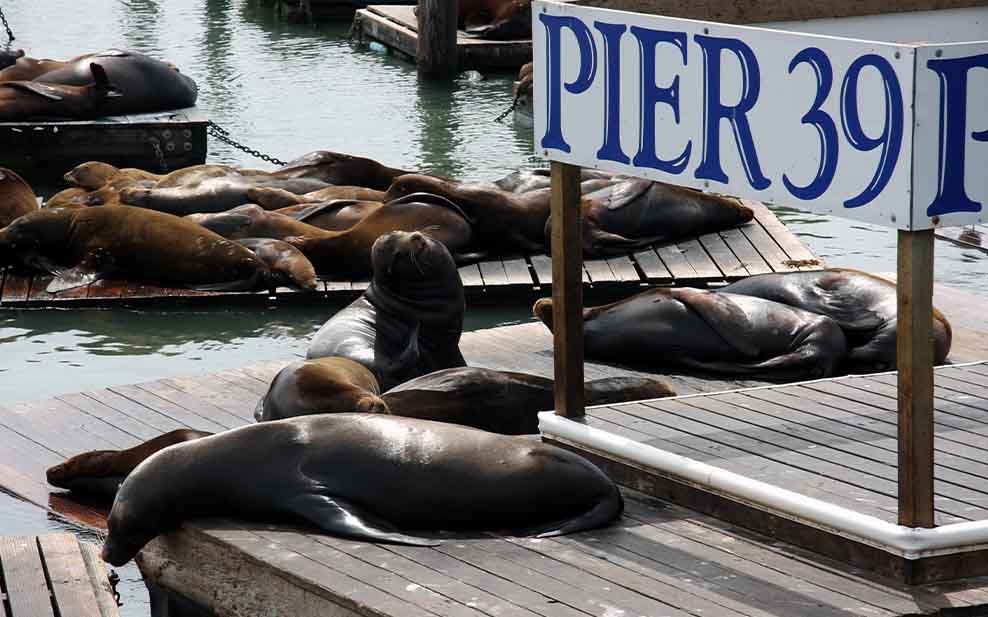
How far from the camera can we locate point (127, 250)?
8.80 meters

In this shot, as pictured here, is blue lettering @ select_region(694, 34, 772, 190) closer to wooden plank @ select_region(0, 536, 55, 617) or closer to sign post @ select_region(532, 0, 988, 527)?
sign post @ select_region(532, 0, 988, 527)

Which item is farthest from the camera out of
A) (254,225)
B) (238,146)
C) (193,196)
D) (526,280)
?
(238,146)

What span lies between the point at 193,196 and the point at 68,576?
205 inches

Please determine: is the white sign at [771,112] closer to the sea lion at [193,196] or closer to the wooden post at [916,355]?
the wooden post at [916,355]

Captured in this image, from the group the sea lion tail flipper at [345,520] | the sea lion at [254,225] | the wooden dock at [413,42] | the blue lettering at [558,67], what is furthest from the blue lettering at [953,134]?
the wooden dock at [413,42]

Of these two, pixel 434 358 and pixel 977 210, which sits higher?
pixel 977 210

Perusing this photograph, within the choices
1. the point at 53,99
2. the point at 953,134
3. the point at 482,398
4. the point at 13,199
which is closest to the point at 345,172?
the point at 13,199

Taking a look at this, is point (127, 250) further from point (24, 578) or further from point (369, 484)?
point (369, 484)

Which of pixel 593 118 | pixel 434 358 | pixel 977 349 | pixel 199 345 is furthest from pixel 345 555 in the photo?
pixel 199 345

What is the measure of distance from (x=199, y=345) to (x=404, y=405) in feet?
9.33

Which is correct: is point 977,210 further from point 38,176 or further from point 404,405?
point 38,176

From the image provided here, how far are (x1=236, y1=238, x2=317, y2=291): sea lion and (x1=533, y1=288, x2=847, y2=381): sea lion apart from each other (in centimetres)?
217

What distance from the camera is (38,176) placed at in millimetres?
12305

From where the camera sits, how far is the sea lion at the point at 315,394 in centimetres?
525
